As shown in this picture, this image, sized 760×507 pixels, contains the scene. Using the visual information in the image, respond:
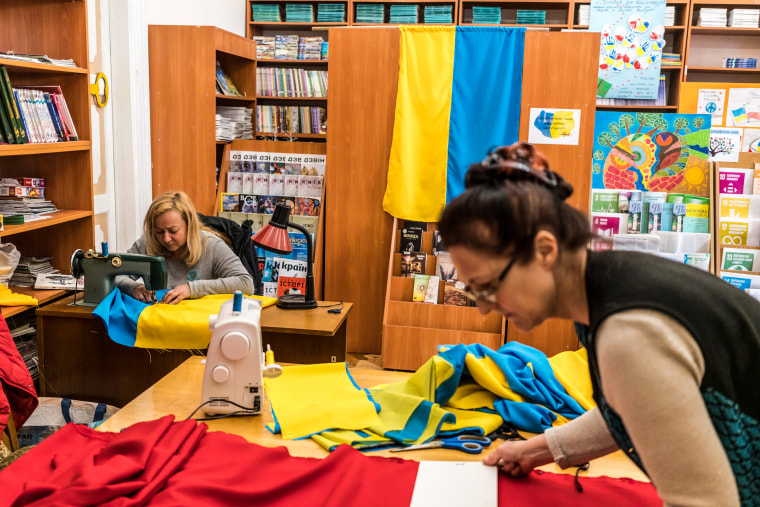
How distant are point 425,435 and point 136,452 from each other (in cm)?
64

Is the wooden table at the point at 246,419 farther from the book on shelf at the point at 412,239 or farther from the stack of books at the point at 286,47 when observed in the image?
the stack of books at the point at 286,47

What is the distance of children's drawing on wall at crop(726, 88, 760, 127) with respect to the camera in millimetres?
5938

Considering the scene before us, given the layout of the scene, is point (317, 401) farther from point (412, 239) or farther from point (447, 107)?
point (447, 107)

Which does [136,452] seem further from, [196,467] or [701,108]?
[701,108]

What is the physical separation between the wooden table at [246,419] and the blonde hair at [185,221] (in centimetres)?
117

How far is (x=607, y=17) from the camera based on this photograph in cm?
585

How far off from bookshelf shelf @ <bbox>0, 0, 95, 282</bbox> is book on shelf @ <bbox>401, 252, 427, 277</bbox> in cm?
185

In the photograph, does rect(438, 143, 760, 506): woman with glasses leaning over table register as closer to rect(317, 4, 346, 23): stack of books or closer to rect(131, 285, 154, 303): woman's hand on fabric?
rect(131, 285, 154, 303): woman's hand on fabric

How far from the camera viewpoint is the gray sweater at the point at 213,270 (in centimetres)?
309

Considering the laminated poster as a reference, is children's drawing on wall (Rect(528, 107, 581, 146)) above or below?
below

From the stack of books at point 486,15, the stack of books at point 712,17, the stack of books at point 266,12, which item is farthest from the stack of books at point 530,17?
the stack of books at point 266,12

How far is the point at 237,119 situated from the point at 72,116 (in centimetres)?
173

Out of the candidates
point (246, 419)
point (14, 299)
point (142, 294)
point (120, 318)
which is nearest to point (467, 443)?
point (246, 419)

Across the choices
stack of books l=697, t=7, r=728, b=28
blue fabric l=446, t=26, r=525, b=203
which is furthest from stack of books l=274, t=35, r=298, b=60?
stack of books l=697, t=7, r=728, b=28
